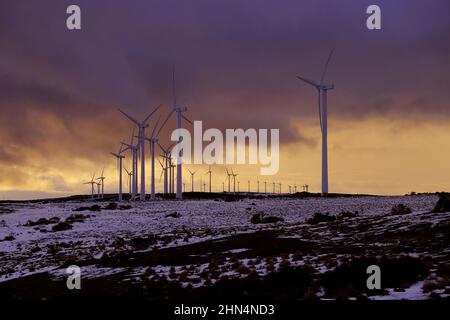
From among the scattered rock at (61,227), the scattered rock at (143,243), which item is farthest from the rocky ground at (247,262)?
the scattered rock at (61,227)

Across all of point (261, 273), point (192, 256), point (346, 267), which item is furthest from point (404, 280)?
point (192, 256)

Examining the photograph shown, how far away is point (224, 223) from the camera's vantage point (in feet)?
193

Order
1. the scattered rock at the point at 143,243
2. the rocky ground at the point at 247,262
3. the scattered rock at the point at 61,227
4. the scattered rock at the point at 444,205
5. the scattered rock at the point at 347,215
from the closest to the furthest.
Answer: the rocky ground at the point at 247,262 < the scattered rock at the point at 143,243 < the scattered rock at the point at 444,205 < the scattered rock at the point at 347,215 < the scattered rock at the point at 61,227

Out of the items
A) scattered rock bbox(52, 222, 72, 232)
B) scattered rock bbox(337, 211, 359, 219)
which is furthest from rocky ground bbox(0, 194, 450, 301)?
scattered rock bbox(52, 222, 72, 232)

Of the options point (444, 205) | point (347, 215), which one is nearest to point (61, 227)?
point (347, 215)

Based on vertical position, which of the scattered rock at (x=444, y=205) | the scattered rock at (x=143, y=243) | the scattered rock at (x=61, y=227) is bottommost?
the scattered rock at (x=61, y=227)

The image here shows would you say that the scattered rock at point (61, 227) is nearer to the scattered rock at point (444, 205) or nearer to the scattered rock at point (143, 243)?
the scattered rock at point (143, 243)

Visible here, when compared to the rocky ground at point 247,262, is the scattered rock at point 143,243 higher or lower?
lower

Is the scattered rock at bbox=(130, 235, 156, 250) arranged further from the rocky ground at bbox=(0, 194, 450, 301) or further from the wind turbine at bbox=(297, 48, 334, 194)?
the wind turbine at bbox=(297, 48, 334, 194)

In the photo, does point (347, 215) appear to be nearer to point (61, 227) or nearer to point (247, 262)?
point (61, 227)

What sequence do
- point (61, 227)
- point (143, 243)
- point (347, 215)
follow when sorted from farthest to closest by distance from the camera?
point (61, 227), point (347, 215), point (143, 243)

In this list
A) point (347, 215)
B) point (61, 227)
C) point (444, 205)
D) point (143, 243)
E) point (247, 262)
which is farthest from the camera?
point (61, 227)

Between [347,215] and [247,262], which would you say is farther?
[347,215]
